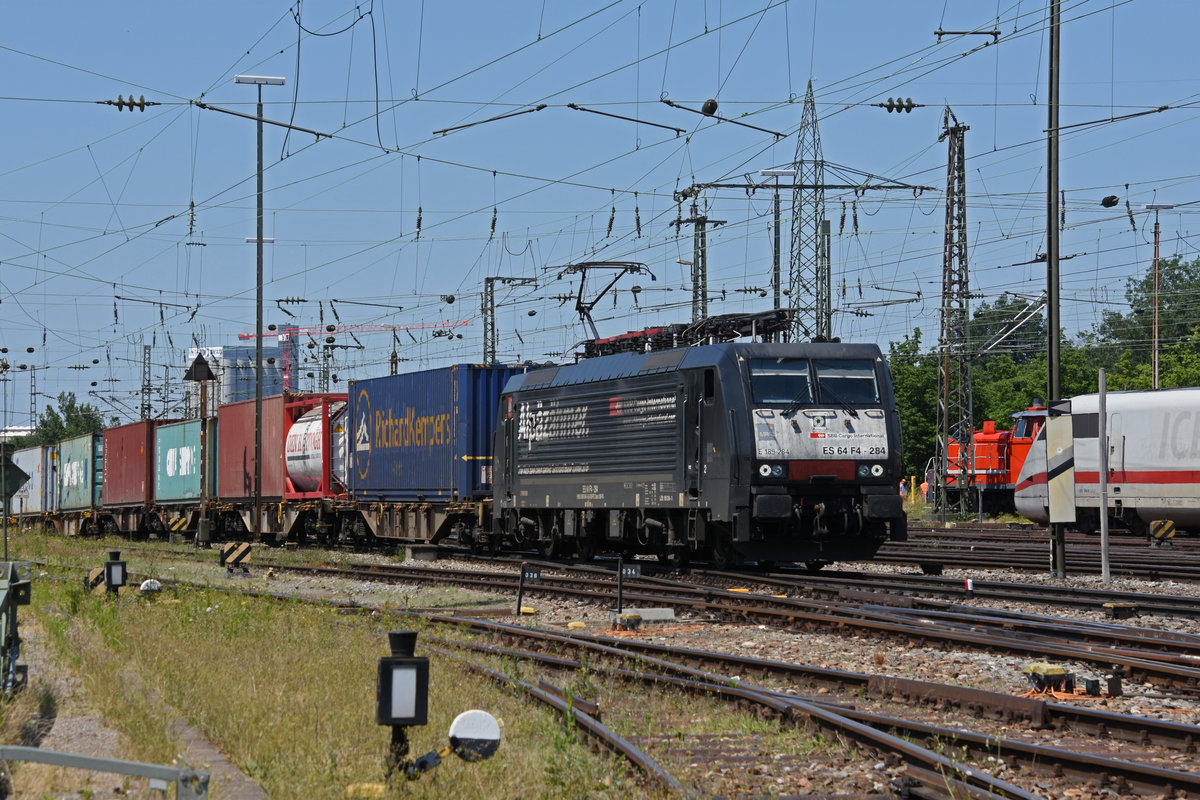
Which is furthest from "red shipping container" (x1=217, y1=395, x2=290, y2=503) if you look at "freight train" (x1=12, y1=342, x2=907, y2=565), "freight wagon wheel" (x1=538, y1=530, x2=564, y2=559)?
"freight wagon wheel" (x1=538, y1=530, x2=564, y2=559)

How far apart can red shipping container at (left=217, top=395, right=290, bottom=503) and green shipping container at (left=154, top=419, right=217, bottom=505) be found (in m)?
0.66

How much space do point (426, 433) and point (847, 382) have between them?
38.8 feet

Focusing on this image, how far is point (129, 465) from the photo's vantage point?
45.1 metres

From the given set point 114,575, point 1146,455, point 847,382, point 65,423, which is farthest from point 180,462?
point 65,423

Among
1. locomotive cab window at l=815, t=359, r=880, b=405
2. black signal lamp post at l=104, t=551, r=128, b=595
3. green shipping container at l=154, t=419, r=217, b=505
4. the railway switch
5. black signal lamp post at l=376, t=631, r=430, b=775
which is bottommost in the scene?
the railway switch

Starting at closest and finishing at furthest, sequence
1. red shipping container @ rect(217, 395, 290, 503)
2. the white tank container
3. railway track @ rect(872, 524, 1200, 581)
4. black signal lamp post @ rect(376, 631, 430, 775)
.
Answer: black signal lamp post @ rect(376, 631, 430, 775) → railway track @ rect(872, 524, 1200, 581) → the white tank container → red shipping container @ rect(217, 395, 290, 503)

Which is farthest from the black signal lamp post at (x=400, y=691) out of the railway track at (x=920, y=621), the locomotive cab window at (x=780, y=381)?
the locomotive cab window at (x=780, y=381)

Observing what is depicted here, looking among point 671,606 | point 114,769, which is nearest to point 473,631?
point 671,606

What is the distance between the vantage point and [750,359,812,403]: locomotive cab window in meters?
19.2

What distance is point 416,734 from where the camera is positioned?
27.1 ft

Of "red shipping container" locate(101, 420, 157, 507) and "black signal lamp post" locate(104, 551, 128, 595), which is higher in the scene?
"red shipping container" locate(101, 420, 157, 507)

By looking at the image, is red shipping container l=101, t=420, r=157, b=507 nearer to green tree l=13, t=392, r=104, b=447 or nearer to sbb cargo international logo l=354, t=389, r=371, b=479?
sbb cargo international logo l=354, t=389, r=371, b=479

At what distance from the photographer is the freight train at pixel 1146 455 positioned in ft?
86.2

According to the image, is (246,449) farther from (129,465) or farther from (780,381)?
(780,381)
